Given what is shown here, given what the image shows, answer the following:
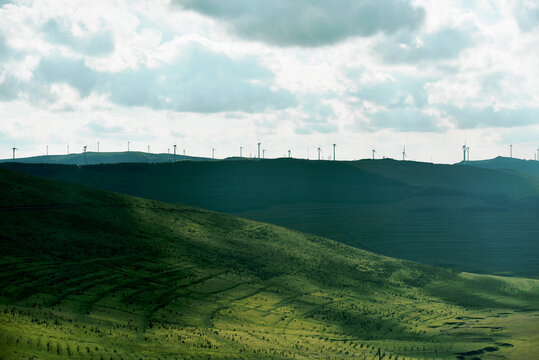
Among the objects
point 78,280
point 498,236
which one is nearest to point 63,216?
point 78,280

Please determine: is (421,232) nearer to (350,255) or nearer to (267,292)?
(350,255)

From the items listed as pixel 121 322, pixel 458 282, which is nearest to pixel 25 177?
pixel 121 322

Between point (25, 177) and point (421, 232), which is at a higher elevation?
point (25, 177)

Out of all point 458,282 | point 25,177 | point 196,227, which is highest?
point 25,177

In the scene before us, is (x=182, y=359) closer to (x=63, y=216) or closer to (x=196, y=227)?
(x=63, y=216)

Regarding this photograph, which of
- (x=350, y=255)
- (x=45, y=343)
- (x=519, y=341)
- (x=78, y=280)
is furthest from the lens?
(x=350, y=255)

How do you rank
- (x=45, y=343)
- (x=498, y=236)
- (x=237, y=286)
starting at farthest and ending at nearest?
1. (x=498, y=236)
2. (x=237, y=286)
3. (x=45, y=343)

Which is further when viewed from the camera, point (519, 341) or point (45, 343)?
point (519, 341)
